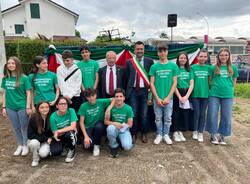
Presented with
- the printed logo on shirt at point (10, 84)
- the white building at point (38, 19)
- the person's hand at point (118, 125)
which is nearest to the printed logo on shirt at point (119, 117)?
the person's hand at point (118, 125)

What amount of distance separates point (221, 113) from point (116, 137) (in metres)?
1.98

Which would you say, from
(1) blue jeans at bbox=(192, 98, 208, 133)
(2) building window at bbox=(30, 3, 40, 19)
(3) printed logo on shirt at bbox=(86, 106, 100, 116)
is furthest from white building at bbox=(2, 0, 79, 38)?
(1) blue jeans at bbox=(192, 98, 208, 133)

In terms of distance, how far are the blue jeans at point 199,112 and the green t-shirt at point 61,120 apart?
2263 mm

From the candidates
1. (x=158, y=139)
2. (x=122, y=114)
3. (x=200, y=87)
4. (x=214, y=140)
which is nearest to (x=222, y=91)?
(x=200, y=87)

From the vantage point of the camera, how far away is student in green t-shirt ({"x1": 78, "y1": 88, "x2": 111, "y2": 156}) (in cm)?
407

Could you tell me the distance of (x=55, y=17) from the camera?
2811cm

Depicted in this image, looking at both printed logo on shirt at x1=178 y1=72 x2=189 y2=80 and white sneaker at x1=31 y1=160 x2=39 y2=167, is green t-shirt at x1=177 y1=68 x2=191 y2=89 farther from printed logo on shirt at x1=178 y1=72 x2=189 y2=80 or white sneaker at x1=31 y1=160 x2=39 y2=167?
white sneaker at x1=31 y1=160 x2=39 y2=167

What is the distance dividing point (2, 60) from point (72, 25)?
21.2 m

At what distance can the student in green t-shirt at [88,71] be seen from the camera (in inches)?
177

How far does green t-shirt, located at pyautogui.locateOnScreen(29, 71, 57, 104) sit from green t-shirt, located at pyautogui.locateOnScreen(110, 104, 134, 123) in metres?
1.07

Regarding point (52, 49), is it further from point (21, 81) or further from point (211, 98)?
point (211, 98)

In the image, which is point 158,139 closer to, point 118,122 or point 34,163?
point 118,122

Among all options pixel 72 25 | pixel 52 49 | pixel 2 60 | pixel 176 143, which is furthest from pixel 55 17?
pixel 176 143

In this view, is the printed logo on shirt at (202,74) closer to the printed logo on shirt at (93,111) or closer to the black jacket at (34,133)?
the printed logo on shirt at (93,111)
